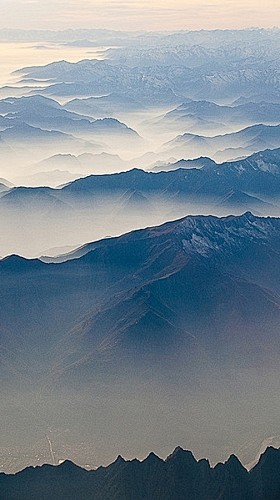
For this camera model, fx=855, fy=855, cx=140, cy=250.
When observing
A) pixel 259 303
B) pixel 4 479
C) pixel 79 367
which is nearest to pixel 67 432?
pixel 79 367

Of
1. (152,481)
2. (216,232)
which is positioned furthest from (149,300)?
(152,481)

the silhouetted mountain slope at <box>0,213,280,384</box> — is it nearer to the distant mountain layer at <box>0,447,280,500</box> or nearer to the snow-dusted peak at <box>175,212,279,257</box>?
the snow-dusted peak at <box>175,212,279,257</box>

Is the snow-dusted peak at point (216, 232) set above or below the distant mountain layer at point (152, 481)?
above

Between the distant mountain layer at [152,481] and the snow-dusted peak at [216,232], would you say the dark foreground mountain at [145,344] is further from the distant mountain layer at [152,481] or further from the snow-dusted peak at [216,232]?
the distant mountain layer at [152,481]

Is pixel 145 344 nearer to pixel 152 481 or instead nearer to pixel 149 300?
pixel 149 300

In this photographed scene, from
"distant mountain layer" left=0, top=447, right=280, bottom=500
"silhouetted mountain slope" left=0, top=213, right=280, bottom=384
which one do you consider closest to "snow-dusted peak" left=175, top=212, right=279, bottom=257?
"silhouetted mountain slope" left=0, top=213, right=280, bottom=384

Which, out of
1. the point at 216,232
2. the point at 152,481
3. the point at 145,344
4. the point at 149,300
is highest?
the point at 216,232

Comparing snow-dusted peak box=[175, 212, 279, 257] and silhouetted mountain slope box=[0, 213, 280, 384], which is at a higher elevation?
snow-dusted peak box=[175, 212, 279, 257]

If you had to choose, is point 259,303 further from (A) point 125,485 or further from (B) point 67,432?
(A) point 125,485

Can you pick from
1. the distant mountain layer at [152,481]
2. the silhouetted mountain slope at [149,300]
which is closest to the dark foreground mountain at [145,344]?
the silhouetted mountain slope at [149,300]
